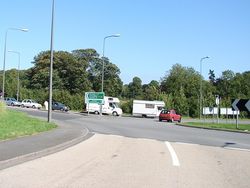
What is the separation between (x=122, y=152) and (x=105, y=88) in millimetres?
112704

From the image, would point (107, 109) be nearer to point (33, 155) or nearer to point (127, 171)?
point (33, 155)

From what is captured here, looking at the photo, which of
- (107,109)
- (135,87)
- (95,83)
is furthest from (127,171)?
(135,87)

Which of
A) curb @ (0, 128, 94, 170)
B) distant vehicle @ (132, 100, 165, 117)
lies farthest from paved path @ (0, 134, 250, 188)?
distant vehicle @ (132, 100, 165, 117)

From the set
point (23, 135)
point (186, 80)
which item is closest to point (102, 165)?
point (23, 135)

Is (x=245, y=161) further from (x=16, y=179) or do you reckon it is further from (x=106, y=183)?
(x=16, y=179)

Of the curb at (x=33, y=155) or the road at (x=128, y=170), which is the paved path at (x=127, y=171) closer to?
the road at (x=128, y=170)

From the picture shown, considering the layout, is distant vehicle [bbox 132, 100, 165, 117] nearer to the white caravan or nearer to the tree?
the white caravan

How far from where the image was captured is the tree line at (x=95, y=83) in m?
93.5

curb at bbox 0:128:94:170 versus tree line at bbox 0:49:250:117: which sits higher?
tree line at bbox 0:49:250:117

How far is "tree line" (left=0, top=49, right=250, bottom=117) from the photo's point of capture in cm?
9350

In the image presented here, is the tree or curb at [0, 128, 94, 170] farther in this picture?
the tree

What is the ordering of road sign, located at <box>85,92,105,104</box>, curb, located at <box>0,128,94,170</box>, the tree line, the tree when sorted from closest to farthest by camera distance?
curb, located at <box>0,128,94,170</box>
road sign, located at <box>85,92,105,104</box>
the tree line
the tree

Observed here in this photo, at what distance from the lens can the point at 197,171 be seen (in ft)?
40.6

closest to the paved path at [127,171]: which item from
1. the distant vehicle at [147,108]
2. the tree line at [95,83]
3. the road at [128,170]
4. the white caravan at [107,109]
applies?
the road at [128,170]
